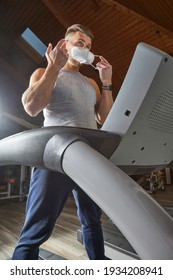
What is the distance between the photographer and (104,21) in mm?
4266

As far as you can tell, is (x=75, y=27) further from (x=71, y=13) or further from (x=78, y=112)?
(x=71, y=13)

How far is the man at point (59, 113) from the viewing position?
711 mm

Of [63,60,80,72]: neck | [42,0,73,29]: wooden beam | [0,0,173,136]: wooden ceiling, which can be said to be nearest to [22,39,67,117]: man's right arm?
[63,60,80,72]: neck

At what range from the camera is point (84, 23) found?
441 cm

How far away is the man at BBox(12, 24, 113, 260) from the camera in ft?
2.33

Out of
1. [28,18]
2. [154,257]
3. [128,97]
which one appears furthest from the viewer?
[28,18]

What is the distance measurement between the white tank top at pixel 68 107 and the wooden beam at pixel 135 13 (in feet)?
11.3

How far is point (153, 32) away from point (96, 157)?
446 cm

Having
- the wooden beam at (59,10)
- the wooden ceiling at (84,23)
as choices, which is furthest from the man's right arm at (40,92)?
the wooden beam at (59,10)

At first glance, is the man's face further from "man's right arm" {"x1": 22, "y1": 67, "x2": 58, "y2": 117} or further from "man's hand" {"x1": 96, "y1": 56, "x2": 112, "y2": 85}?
"man's right arm" {"x1": 22, "y1": 67, "x2": 58, "y2": 117}

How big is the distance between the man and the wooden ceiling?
3.22 metres

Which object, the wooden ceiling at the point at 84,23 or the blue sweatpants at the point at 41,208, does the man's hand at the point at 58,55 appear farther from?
Answer: the wooden ceiling at the point at 84,23

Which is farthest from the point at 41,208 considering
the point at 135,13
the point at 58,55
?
the point at 135,13
